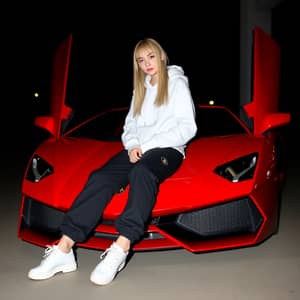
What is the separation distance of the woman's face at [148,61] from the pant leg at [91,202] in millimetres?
647

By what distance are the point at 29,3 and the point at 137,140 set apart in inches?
796

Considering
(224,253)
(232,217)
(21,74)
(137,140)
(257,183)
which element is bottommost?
(21,74)

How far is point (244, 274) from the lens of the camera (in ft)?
7.72

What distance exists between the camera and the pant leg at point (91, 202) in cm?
234

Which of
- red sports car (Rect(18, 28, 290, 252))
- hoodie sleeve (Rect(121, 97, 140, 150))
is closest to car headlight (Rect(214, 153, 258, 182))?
red sports car (Rect(18, 28, 290, 252))

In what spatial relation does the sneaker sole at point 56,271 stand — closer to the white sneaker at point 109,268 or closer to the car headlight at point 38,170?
the white sneaker at point 109,268

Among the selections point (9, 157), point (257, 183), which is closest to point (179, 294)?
point (257, 183)

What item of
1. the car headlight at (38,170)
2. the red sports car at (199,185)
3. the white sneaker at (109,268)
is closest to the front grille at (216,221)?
the red sports car at (199,185)

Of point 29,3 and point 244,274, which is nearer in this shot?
point 244,274

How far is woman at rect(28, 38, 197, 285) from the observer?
2.26 m

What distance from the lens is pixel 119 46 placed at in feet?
116

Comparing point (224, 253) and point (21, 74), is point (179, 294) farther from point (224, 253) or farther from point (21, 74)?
point (21, 74)

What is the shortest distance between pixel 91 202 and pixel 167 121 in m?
0.70

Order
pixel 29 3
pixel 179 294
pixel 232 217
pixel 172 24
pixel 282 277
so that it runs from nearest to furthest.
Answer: pixel 179 294 → pixel 282 277 → pixel 232 217 → pixel 29 3 → pixel 172 24
